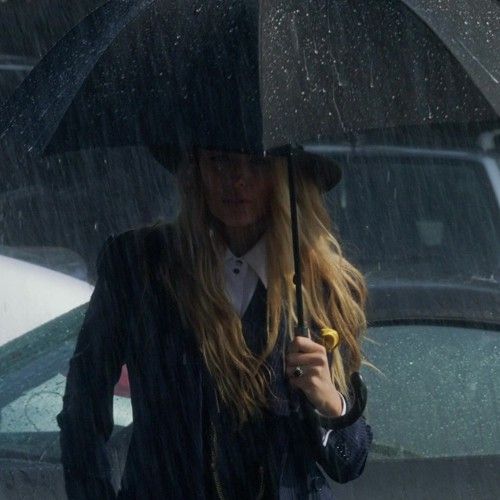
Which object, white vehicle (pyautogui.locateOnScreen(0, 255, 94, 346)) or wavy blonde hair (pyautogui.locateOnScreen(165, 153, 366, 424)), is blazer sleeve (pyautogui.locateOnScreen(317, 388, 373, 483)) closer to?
wavy blonde hair (pyautogui.locateOnScreen(165, 153, 366, 424))

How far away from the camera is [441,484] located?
121 inches

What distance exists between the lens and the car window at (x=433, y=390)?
3252 mm

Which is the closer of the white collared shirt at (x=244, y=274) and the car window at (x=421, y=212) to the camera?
the white collared shirt at (x=244, y=274)

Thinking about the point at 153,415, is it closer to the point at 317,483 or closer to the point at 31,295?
the point at 317,483

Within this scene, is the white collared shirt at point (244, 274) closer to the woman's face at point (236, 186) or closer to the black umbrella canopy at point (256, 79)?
the woman's face at point (236, 186)

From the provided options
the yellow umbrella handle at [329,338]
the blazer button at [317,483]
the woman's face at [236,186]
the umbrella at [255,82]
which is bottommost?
the blazer button at [317,483]

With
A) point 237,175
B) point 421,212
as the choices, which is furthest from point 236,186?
point 421,212

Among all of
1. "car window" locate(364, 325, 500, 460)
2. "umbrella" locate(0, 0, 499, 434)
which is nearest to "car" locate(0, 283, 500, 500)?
"car window" locate(364, 325, 500, 460)

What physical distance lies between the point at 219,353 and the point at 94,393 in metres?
0.27

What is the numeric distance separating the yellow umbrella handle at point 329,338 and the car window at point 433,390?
660 mm

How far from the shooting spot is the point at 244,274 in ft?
9.03

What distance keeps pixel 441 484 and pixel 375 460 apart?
0.56ft

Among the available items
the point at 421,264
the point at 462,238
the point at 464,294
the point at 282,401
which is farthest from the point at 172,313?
the point at 462,238

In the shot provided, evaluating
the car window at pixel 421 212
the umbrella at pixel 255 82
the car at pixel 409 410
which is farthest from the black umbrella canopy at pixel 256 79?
the car window at pixel 421 212
